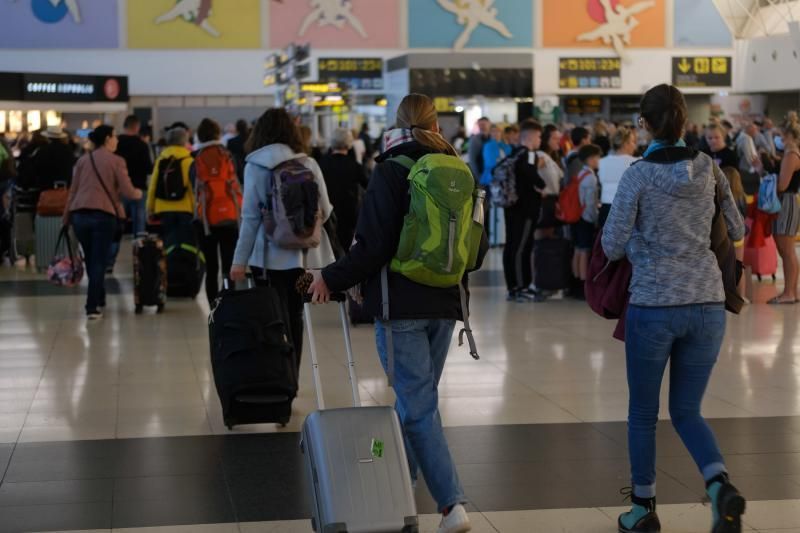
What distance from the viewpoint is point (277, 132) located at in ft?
24.9

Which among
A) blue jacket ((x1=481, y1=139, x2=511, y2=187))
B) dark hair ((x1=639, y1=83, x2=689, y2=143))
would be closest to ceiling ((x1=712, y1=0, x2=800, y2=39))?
blue jacket ((x1=481, y1=139, x2=511, y2=187))

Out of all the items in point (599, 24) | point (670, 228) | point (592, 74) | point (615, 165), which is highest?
point (599, 24)

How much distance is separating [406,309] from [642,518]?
1.21m

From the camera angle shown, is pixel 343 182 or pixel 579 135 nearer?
pixel 343 182

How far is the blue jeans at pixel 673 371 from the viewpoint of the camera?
4.83m

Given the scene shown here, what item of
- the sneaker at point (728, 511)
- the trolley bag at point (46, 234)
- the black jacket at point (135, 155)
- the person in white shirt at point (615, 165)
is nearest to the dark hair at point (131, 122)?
the black jacket at point (135, 155)

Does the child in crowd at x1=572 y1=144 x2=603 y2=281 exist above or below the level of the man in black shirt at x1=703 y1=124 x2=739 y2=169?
below

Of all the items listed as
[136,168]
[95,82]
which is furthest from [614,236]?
[95,82]

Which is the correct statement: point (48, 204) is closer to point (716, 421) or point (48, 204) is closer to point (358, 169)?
point (358, 169)

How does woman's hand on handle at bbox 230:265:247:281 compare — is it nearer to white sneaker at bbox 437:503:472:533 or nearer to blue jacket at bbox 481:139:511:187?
white sneaker at bbox 437:503:472:533

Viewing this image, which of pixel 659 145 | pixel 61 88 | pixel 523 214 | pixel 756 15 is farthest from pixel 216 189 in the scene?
pixel 756 15

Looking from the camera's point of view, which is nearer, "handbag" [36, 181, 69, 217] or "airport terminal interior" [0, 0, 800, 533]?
"airport terminal interior" [0, 0, 800, 533]

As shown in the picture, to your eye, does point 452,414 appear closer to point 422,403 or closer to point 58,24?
point 422,403

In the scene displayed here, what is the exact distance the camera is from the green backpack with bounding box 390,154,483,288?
15.4 ft
